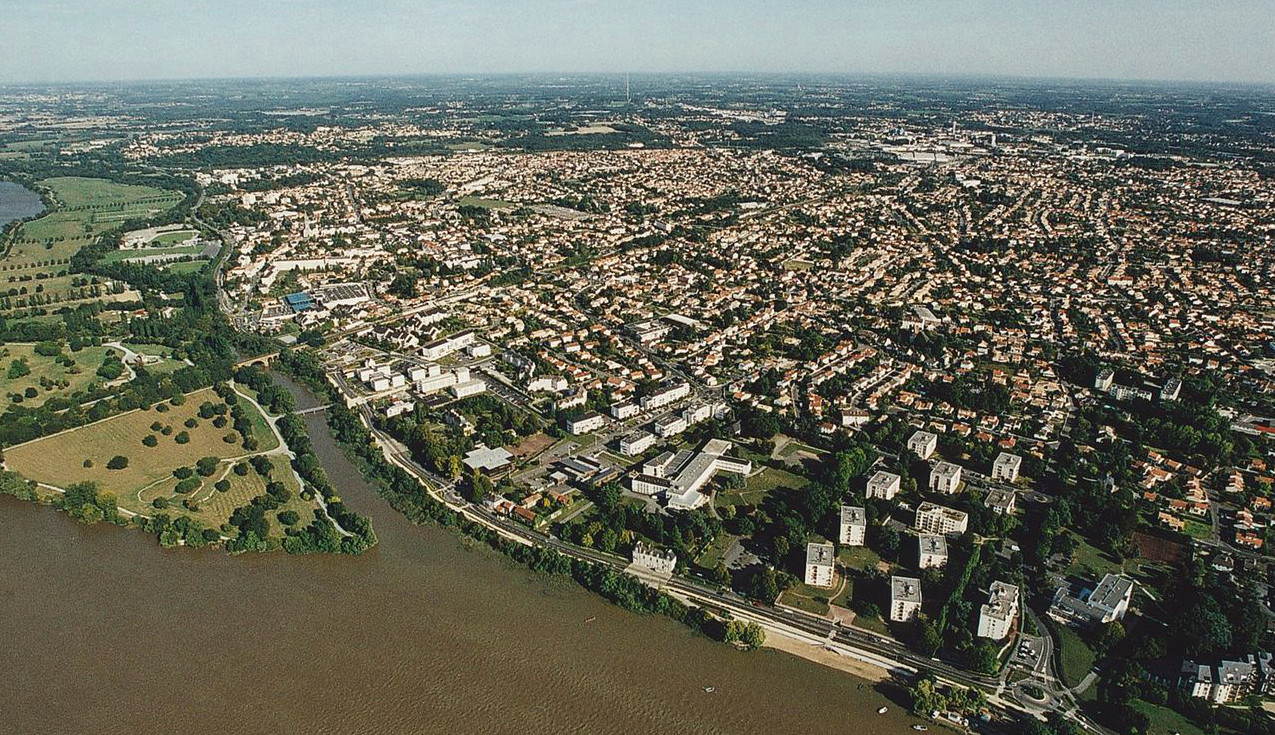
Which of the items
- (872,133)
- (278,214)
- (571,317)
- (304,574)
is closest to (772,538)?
(304,574)

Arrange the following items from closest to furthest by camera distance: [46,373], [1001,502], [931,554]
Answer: [931,554] → [1001,502] → [46,373]

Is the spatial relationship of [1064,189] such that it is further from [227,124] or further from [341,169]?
[227,124]

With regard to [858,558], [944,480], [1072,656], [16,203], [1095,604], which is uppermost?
[16,203]

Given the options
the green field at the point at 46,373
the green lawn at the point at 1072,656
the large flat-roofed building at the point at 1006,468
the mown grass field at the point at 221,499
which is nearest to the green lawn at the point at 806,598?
the green lawn at the point at 1072,656

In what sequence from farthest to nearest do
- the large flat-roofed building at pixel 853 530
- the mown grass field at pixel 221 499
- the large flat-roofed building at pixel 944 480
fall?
the large flat-roofed building at pixel 944 480
the mown grass field at pixel 221 499
the large flat-roofed building at pixel 853 530

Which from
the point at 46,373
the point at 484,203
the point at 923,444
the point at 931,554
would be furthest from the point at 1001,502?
the point at 484,203

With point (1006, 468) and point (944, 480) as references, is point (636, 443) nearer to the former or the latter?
point (944, 480)

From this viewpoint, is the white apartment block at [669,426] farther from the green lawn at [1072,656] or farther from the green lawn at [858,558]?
the green lawn at [1072,656]

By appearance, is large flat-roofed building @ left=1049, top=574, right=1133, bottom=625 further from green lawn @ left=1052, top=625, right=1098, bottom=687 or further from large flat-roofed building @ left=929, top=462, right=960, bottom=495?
large flat-roofed building @ left=929, top=462, right=960, bottom=495
